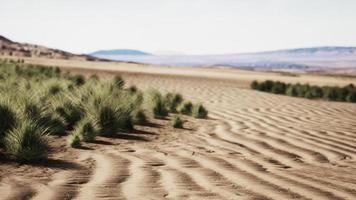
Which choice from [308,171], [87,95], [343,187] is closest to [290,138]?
[308,171]

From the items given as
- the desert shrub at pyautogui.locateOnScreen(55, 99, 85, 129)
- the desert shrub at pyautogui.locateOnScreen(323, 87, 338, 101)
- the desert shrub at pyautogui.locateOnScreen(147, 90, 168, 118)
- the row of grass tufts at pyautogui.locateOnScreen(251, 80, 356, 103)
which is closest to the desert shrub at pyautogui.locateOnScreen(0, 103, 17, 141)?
the desert shrub at pyautogui.locateOnScreen(55, 99, 85, 129)

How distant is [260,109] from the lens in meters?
10.3

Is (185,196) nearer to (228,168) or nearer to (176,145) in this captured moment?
(228,168)

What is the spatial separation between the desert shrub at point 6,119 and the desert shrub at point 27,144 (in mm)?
680

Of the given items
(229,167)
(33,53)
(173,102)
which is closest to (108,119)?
(229,167)

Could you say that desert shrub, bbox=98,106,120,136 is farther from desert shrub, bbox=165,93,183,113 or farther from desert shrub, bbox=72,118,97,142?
desert shrub, bbox=165,93,183,113

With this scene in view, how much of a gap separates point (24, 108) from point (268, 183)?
11.5 feet

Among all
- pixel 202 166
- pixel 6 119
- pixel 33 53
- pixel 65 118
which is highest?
pixel 33 53

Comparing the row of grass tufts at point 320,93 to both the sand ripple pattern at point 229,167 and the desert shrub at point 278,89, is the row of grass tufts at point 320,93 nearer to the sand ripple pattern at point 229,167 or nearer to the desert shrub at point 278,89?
the desert shrub at point 278,89

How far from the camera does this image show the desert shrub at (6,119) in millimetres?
5575

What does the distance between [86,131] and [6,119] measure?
37.1 inches

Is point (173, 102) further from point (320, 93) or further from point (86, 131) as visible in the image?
point (320, 93)

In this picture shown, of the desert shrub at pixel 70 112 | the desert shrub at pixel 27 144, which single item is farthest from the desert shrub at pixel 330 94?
the desert shrub at pixel 27 144

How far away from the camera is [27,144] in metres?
4.75
